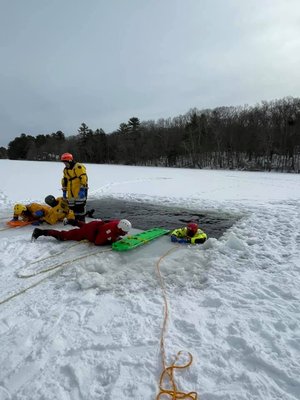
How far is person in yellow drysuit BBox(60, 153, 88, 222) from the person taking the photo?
643 cm

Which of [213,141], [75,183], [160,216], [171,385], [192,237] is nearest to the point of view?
[171,385]

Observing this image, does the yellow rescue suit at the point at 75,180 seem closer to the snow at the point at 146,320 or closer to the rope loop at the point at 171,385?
the snow at the point at 146,320

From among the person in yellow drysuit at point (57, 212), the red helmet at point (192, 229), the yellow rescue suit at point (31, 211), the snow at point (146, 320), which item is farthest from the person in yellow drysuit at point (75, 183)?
the red helmet at point (192, 229)

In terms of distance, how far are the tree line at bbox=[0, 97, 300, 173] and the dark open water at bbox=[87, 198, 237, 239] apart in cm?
3068

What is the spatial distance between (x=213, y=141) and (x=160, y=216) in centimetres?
3673

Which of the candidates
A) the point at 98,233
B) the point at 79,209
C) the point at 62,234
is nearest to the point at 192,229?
the point at 98,233

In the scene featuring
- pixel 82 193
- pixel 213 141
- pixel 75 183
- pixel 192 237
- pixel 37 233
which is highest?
pixel 213 141

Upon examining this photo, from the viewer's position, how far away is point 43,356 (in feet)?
7.95

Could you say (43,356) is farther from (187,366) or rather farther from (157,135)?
(157,135)

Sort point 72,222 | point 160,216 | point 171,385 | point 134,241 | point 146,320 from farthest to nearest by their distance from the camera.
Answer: point 160,216 < point 72,222 < point 134,241 < point 146,320 < point 171,385

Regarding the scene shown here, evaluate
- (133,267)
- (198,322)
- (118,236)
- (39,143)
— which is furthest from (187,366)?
(39,143)

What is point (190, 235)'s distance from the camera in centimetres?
537

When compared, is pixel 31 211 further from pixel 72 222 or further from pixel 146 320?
pixel 146 320

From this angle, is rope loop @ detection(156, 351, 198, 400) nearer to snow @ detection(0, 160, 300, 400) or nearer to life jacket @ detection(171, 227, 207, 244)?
snow @ detection(0, 160, 300, 400)
